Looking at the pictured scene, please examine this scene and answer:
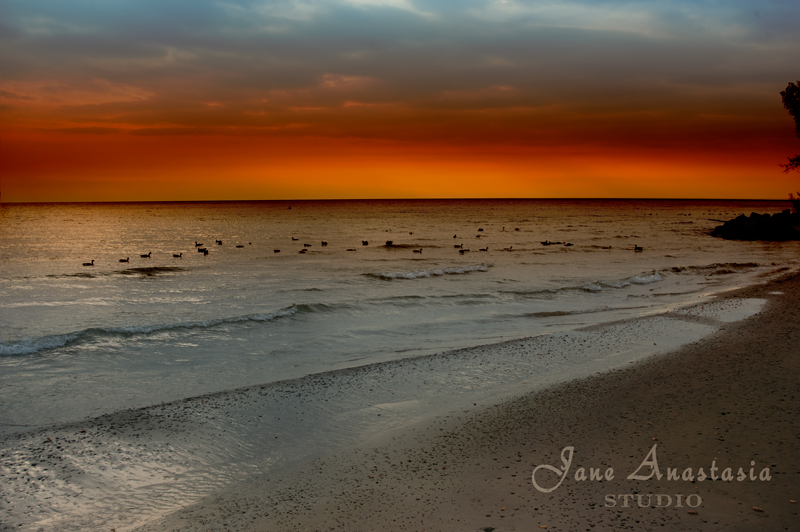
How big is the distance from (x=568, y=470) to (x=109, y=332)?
41.8 feet

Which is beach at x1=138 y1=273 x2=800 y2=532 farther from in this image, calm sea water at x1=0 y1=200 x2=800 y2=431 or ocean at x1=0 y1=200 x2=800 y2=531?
calm sea water at x1=0 y1=200 x2=800 y2=431

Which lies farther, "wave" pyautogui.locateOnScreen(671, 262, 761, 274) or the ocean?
"wave" pyautogui.locateOnScreen(671, 262, 761, 274)

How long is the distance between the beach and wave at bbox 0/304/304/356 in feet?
30.7

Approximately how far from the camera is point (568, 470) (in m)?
5.56

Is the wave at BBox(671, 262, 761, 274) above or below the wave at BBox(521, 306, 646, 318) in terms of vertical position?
above

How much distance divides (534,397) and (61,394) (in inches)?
343

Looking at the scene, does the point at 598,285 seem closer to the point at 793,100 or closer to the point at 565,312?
the point at 565,312

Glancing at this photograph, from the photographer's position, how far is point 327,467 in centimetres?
605

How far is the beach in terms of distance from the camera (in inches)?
185

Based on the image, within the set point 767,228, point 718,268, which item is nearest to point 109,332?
point 718,268

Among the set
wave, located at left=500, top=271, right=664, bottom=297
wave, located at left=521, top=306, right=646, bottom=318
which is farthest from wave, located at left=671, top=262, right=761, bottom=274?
wave, located at left=521, top=306, right=646, bottom=318

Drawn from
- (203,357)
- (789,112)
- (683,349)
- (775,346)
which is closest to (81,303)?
(203,357)

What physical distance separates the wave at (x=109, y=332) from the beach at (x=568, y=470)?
30.7 ft

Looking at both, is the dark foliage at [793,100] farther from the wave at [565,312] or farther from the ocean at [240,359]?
the wave at [565,312]
